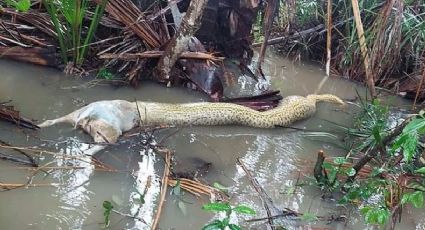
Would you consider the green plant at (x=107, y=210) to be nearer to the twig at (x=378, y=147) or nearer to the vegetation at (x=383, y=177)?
the vegetation at (x=383, y=177)

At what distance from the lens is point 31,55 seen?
4910 millimetres

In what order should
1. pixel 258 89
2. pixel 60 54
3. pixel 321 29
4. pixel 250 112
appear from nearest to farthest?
pixel 250 112 → pixel 60 54 → pixel 258 89 → pixel 321 29

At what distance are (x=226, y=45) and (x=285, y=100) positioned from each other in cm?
100

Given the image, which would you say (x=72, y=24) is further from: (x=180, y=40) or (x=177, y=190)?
(x=177, y=190)

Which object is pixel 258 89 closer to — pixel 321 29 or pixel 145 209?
pixel 321 29

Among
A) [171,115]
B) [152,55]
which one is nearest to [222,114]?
[171,115]

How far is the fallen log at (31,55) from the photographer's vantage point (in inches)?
193

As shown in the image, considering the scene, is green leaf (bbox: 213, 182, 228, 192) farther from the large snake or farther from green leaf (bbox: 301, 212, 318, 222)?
the large snake

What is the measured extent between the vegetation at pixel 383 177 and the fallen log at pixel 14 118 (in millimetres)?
1943

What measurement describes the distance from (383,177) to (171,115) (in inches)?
63.8

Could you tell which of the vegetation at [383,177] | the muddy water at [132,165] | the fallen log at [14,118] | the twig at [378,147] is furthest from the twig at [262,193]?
the fallen log at [14,118]

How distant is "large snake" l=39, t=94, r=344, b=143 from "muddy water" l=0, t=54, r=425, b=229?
71 mm

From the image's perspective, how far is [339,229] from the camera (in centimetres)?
315

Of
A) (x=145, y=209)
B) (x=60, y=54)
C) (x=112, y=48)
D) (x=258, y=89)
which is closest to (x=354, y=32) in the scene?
(x=258, y=89)
